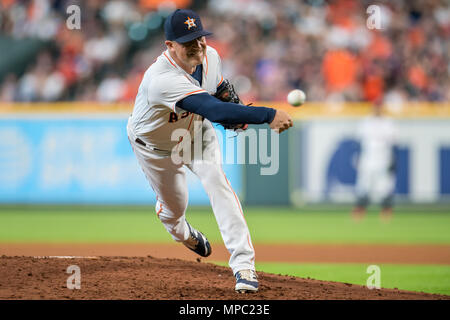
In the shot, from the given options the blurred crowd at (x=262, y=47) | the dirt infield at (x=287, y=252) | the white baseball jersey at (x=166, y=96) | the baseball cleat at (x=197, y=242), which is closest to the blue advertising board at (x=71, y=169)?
the blurred crowd at (x=262, y=47)

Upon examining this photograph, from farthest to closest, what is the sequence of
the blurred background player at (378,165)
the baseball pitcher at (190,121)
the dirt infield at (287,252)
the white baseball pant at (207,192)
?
the blurred background player at (378,165) < the dirt infield at (287,252) < the white baseball pant at (207,192) < the baseball pitcher at (190,121)

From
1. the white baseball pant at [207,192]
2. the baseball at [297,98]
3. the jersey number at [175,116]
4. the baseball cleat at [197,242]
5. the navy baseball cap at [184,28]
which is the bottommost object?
the baseball cleat at [197,242]

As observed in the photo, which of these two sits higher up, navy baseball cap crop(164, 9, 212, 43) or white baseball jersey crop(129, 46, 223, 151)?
navy baseball cap crop(164, 9, 212, 43)

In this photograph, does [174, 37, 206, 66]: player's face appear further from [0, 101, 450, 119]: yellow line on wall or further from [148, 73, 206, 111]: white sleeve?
[0, 101, 450, 119]: yellow line on wall

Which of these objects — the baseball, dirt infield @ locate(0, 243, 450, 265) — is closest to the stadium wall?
dirt infield @ locate(0, 243, 450, 265)

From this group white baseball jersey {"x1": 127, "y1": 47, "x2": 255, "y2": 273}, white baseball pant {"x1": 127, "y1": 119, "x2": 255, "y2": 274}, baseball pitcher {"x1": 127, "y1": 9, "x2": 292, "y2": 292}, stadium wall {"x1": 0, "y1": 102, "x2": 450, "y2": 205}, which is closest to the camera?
baseball pitcher {"x1": 127, "y1": 9, "x2": 292, "y2": 292}

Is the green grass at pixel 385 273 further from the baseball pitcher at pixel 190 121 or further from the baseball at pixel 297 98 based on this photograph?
the baseball at pixel 297 98

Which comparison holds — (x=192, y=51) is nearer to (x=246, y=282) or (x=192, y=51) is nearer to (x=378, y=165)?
(x=246, y=282)
